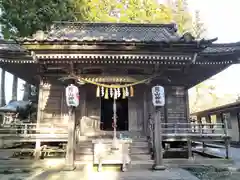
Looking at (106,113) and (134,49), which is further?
(106,113)

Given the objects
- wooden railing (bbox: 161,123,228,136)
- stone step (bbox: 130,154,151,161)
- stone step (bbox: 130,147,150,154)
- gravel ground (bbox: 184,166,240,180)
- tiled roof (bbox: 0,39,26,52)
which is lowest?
gravel ground (bbox: 184,166,240,180)

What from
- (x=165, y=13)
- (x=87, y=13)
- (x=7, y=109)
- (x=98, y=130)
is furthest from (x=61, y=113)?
(x=165, y=13)

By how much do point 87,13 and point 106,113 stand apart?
36.3 ft

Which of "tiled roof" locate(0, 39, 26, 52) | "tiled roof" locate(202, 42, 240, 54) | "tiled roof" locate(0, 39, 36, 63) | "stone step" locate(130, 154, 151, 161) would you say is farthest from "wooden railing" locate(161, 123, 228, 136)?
"tiled roof" locate(0, 39, 26, 52)

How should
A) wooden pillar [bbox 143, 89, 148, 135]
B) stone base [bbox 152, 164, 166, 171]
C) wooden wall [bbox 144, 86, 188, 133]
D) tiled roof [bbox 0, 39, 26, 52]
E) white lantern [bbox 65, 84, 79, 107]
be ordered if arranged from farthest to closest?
1. wooden wall [bbox 144, 86, 188, 133]
2. wooden pillar [bbox 143, 89, 148, 135]
3. tiled roof [bbox 0, 39, 26, 52]
4. white lantern [bbox 65, 84, 79, 107]
5. stone base [bbox 152, 164, 166, 171]

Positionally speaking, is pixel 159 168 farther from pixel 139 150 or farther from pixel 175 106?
pixel 175 106

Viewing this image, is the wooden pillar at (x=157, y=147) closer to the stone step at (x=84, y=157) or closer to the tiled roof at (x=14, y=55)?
the stone step at (x=84, y=157)

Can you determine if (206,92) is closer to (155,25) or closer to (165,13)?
(165,13)

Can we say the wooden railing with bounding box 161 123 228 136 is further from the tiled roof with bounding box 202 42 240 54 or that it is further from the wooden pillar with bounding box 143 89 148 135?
the tiled roof with bounding box 202 42 240 54

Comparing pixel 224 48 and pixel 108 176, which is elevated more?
pixel 224 48

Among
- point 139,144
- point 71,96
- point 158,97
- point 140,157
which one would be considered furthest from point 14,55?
point 140,157

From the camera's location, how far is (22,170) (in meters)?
7.16

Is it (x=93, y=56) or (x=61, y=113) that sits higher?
(x=93, y=56)

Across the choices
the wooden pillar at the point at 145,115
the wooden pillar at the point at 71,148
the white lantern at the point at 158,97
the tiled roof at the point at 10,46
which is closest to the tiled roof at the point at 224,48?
the white lantern at the point at 158,97
